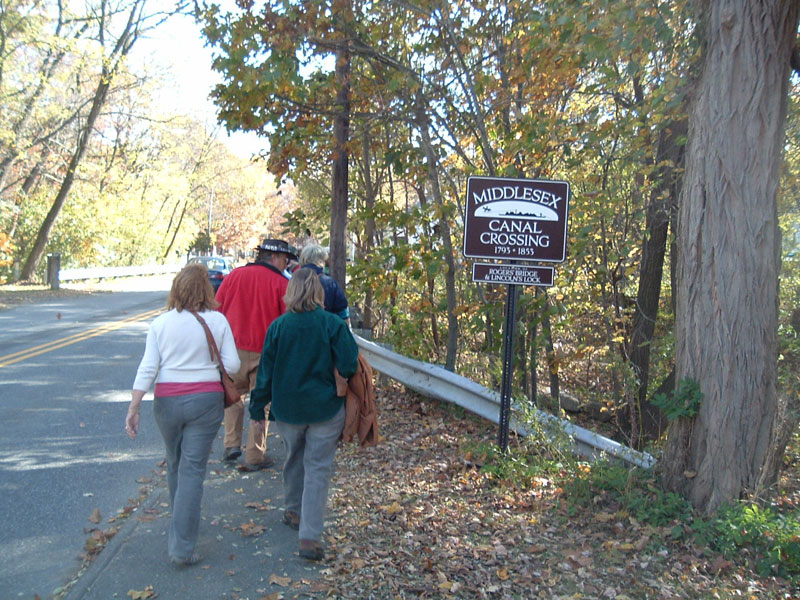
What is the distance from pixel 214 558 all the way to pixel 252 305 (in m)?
2.48

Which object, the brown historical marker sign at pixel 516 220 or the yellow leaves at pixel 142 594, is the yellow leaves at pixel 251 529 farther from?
the brown historical marker sign at pixel 516 220

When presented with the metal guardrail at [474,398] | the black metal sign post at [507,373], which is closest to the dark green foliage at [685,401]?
the metal guardrail at [474,398]

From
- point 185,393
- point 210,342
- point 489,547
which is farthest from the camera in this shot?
point 489,547

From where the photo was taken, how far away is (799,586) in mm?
4227

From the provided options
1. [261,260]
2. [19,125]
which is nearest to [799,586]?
[261,260]

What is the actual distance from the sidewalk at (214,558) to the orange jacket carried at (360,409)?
852 millimetres

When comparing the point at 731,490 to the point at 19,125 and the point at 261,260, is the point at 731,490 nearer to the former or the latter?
the point at 261,260

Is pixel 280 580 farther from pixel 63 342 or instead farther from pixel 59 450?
pixel 63 342

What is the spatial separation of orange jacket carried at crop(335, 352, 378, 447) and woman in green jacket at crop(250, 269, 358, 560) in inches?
2.2

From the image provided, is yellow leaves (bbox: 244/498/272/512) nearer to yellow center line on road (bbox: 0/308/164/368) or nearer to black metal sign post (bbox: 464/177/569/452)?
black metal sign post (bbox: 464/177/569/452)

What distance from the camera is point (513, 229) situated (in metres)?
6.33

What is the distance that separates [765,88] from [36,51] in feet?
100

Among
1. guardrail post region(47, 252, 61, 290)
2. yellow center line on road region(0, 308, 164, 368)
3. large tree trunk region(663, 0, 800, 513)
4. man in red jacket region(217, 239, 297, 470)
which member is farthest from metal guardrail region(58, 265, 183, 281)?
large tree trunk region(663, 0, 800, 513)

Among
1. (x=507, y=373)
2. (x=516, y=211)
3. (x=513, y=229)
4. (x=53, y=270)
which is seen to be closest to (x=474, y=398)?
(x=507, y=373)
